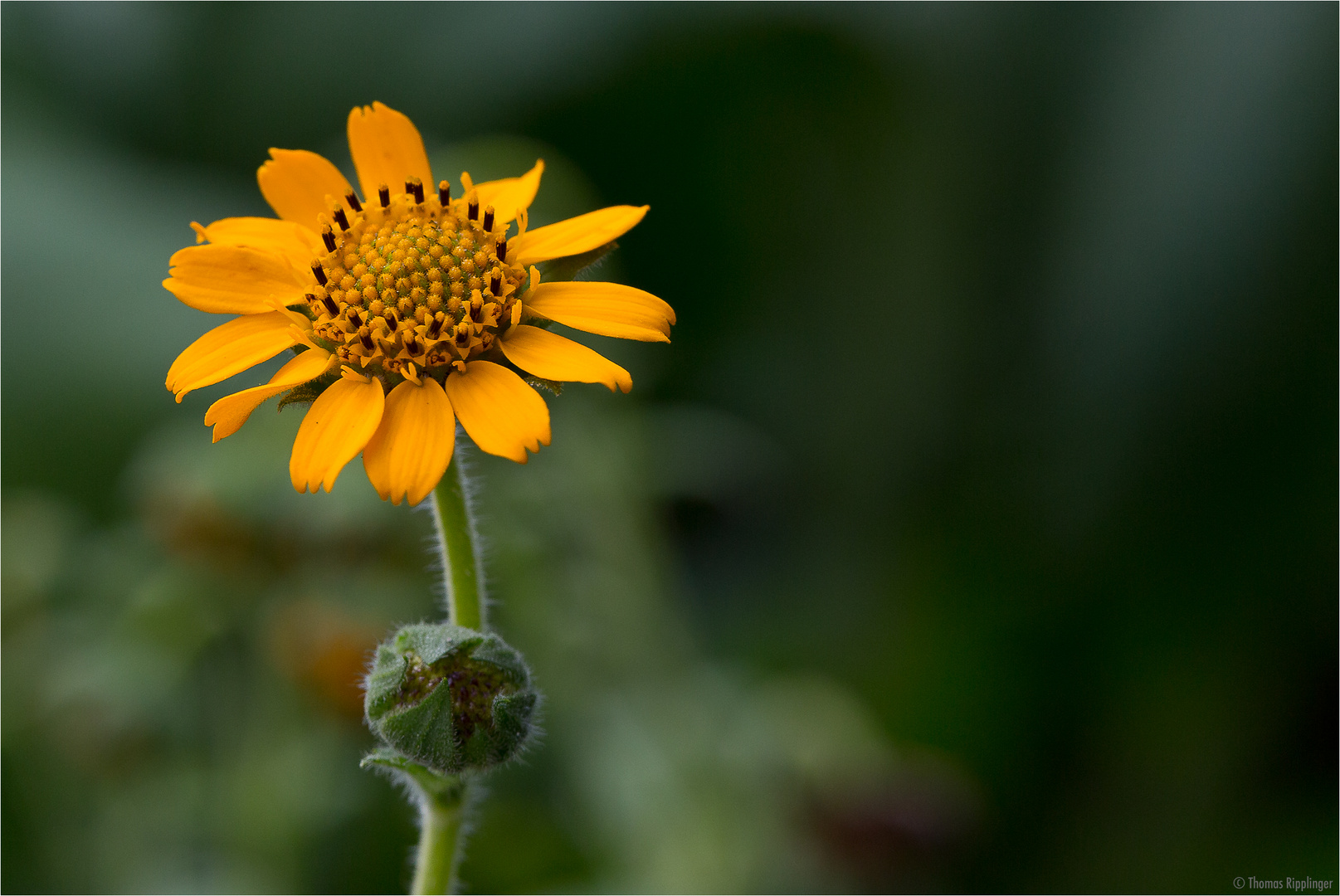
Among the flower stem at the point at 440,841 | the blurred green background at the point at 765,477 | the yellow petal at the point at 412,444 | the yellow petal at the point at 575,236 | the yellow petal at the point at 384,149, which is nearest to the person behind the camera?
the yellow petal at the point at 412,444

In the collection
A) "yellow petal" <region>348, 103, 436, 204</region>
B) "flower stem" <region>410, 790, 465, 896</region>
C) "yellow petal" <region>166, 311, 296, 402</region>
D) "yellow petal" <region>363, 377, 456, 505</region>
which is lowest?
"flower stem" <region>410, 790, 465, 896</region>

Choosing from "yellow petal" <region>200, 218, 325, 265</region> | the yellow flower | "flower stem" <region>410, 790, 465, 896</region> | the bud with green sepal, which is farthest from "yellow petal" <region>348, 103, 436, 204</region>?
"flower stem" <region>410, 790, 465, 896</region>

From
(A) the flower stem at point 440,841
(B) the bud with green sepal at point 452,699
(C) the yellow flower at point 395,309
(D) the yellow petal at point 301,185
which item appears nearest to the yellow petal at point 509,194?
(C) the yellow flower at point 395,309

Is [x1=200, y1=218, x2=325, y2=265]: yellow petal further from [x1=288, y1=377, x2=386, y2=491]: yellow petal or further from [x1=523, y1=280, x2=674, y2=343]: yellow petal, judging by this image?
[x1=523, y1=280, x2=674, y2=343]: yellow petal

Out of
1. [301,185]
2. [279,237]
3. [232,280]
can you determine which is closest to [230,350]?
[232,280]

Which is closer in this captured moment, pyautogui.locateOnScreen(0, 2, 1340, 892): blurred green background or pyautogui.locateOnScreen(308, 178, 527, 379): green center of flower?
pyautogui.locateOnScreen(308, 178, 527, 379): green center of flower

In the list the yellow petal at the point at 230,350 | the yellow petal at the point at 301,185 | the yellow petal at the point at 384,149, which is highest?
the yellow petal at the point at 384,149

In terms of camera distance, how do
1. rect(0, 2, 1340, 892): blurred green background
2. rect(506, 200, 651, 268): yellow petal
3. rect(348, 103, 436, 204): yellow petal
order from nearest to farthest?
rect(506, 200, 651, 268): yellow petal < rect(348, 103, 436, 204): yellow petal < rect(0, 2, 1340, 892): blurred green background

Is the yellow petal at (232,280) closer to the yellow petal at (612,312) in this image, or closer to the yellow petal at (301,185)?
the yellow petal at (301,185)

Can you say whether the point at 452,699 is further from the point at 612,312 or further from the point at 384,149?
the point at 384,149
